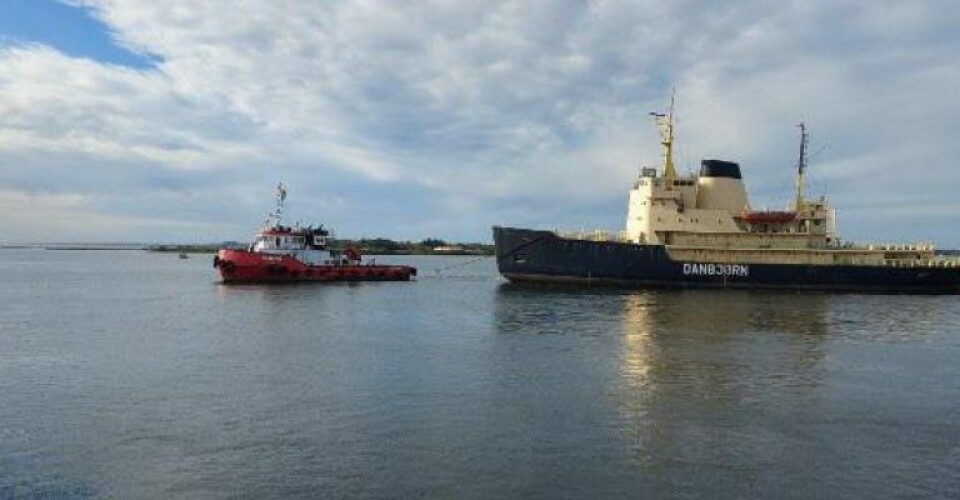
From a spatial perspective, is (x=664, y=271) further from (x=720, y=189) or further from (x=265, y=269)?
(x=265, y=269)

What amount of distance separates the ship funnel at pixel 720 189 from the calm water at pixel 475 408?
830 inches

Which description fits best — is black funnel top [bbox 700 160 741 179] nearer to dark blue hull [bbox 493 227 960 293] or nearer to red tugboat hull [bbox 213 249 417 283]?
dark blue hull [bbox 493 227 960 293]

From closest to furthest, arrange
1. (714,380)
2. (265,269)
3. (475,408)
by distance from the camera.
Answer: (475,408) < (714,380) < (265,269)

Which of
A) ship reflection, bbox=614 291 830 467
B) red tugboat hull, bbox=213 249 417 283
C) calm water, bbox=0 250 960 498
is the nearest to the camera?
calm water, bbox=0 250 960 498

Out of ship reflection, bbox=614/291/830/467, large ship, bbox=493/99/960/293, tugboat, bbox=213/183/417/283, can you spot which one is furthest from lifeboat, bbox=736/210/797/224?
tugboat, bbox=213/183/417/283

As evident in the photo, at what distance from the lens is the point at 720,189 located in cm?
5156

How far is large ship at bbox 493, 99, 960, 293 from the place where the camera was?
164 ft

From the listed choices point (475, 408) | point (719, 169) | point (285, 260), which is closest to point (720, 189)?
point (719, 169)

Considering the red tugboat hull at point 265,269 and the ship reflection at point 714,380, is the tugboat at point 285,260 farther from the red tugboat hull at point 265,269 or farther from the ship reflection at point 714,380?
the ship reflection at point 714,380

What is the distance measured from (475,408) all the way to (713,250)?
125 feet

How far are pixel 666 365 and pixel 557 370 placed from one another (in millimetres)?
3012

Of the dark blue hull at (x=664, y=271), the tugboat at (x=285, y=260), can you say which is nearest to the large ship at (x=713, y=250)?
the dark blue hull at (x=664, y=271)

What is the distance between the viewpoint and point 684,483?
35.5 feet

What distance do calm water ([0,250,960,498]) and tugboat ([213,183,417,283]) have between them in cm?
1959
